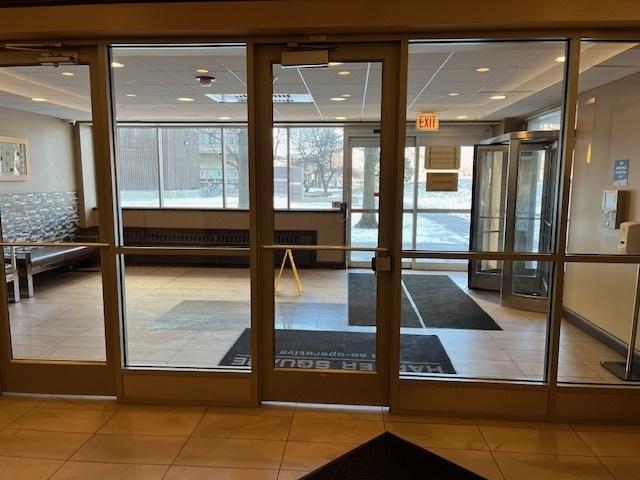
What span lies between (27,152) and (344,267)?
438 centimetres

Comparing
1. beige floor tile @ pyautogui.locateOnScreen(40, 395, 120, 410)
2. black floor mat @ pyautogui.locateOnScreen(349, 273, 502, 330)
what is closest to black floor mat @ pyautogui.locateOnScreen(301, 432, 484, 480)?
beige floor tile @ pyautogui.locateOnScreen(40, 395, 120, 410)

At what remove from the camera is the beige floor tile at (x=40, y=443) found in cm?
249

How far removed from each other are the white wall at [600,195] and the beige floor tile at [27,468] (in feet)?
15.0

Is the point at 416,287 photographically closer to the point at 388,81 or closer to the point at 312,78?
the point at 312,78

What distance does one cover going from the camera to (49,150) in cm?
630

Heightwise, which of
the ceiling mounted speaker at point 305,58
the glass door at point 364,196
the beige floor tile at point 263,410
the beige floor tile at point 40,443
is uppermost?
the ceiling mounted speaker at point 305,58

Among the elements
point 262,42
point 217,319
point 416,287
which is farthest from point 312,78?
point 416,287

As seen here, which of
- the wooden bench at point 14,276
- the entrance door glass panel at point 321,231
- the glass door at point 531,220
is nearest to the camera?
the entrance door glass panel at point 321,231

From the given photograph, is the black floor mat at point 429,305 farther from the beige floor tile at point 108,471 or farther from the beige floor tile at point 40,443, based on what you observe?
the beige floor tile at point 40,443

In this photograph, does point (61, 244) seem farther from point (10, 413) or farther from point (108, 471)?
point (108, 471)

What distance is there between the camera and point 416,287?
641cm

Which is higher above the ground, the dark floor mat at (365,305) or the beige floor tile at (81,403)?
the dark floor mat at (365,305)

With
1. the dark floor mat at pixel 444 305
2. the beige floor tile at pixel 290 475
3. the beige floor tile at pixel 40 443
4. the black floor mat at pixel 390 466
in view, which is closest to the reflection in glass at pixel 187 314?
the beige floor tile at pixel 40 443

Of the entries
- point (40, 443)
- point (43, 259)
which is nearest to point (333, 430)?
point (40, 443)
